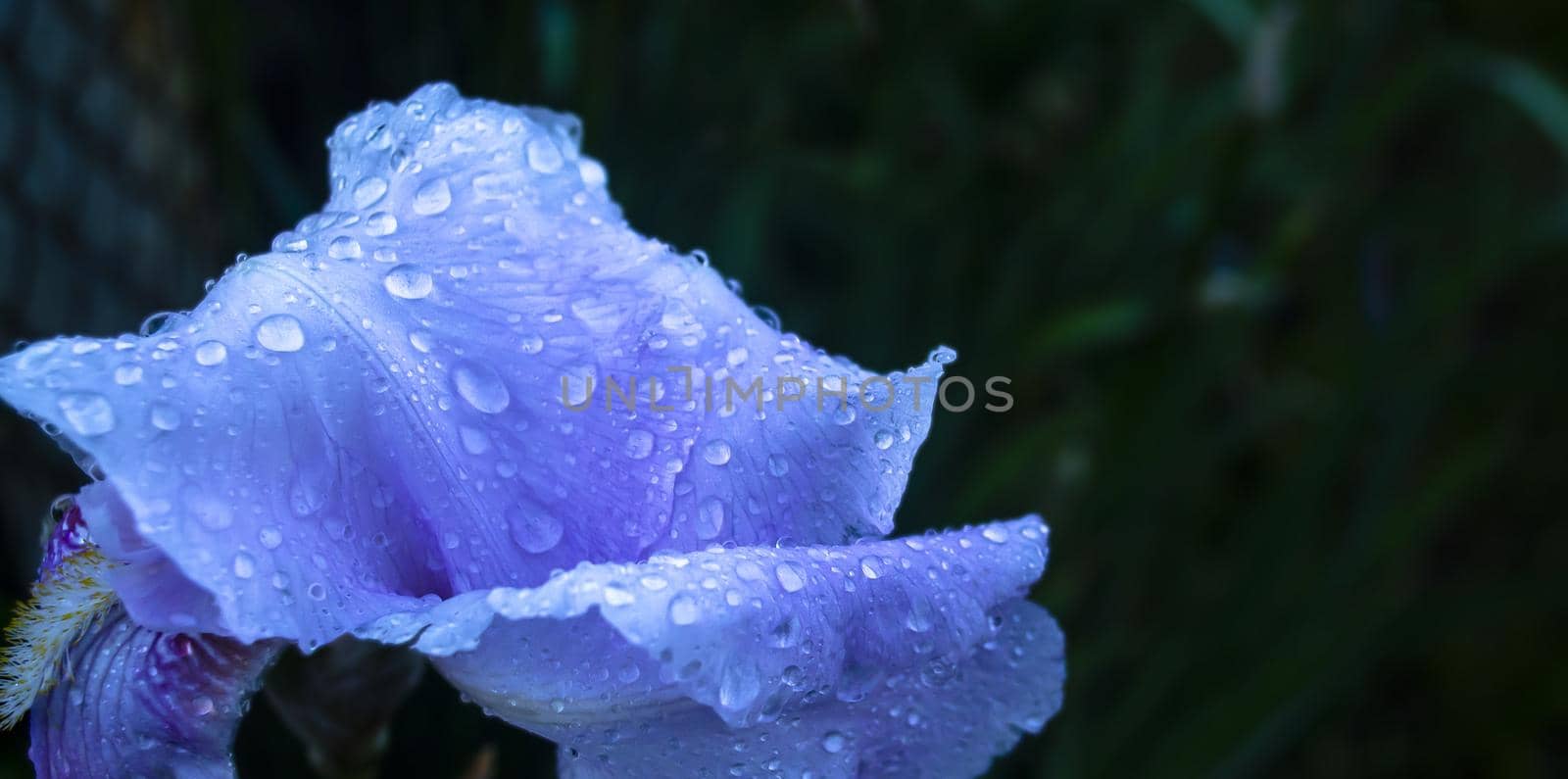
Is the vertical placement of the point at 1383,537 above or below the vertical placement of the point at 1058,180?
below

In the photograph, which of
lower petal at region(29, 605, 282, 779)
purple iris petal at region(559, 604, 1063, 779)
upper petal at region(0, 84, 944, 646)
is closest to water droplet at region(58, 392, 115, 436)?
upper petal at region(0, 84, 944, 646)

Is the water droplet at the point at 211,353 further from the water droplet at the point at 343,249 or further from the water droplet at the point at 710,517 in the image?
the water droplet at the point at 710,517

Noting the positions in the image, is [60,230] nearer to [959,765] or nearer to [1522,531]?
[959,765]

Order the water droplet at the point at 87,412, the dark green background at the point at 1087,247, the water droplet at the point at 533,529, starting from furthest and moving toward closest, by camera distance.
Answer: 1. the dark green background at the point at 1087,247
2. the water droplet at the point at 533,529
3. the water droplet at the point at 87,412

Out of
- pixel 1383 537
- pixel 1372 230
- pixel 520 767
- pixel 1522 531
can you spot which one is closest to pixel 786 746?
pixel 520 767

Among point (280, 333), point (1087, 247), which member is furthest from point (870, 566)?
point (1087, 247)

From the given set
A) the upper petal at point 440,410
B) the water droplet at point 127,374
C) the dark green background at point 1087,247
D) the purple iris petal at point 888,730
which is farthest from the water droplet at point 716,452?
the dark green background at point 1087,247
